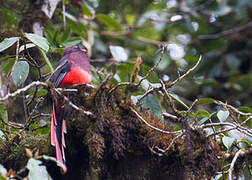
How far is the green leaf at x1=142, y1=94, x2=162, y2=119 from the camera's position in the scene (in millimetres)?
2777

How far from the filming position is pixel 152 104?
2.78m

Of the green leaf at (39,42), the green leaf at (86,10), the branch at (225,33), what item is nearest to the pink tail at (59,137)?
the green leaf at (39,42)

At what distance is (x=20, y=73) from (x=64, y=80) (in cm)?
38

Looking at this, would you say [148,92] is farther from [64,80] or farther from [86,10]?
[86,10]

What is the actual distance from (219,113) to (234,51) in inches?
154

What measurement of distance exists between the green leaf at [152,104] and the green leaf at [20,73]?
755 millimetres

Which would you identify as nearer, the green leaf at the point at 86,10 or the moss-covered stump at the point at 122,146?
the moss-covered stump at the point at 122,146

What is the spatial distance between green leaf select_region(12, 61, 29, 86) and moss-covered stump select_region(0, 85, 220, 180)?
1.08ft

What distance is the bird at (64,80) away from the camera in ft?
8.50

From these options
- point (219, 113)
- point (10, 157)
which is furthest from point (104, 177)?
point (219, 113)

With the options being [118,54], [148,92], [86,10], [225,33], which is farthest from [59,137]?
[225,33]

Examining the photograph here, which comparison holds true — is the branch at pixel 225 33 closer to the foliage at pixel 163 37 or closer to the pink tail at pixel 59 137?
the foliage at pixel 163 37

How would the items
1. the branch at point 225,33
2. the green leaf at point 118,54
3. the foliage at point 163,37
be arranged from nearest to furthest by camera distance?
the green leaf at point 118,54, the foliage at point 163,37, the branch at point 225,33

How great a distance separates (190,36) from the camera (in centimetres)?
596
